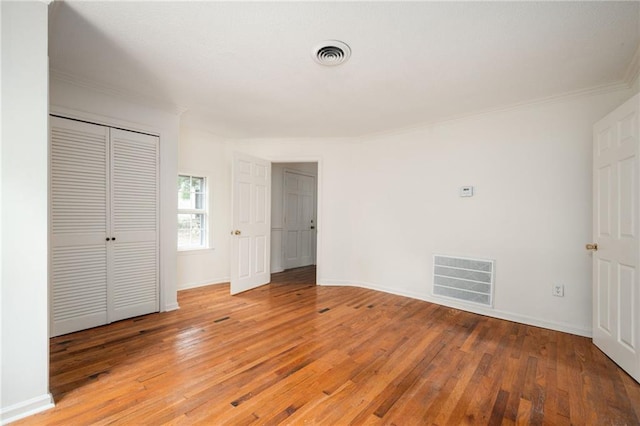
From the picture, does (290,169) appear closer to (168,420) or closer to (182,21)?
(182,21)

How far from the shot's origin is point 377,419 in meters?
1.62

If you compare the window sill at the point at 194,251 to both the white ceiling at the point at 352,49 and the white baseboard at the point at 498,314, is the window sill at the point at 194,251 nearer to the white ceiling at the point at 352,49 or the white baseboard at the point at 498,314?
the white ceiling at the point at 352,49

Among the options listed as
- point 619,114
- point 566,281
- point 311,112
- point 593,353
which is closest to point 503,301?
point 566,281

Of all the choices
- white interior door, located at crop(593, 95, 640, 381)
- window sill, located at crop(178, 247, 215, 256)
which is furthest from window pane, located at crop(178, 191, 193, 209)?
white interior door, located at crop(593, 95, 640, 381)

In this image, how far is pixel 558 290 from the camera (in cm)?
292

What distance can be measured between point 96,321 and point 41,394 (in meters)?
1.32

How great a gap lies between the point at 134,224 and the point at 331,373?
260 cm

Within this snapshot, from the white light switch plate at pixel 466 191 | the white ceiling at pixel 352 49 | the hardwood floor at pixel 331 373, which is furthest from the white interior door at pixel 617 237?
the white light switch plate at pixel 466 191

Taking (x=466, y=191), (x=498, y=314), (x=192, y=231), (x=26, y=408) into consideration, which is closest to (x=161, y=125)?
(x=192, y=231)

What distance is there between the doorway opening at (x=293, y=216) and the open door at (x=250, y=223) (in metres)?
1.08

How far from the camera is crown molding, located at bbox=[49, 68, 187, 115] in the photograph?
2604 mm

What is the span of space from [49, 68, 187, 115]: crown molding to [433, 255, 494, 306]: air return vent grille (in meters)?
3.79

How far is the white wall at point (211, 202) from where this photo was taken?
4.24 meters

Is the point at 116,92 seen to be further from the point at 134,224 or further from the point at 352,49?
the point at 352,49
